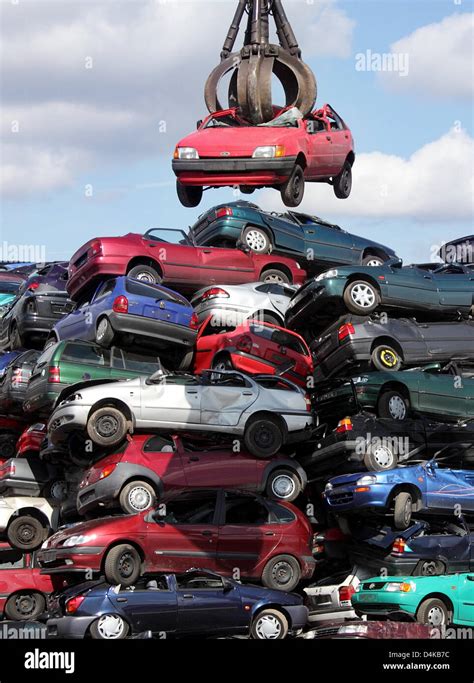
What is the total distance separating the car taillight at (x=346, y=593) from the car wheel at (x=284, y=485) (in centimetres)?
228

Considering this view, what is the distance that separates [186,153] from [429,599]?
10.5m

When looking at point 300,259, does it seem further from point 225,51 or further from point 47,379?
point 47,379

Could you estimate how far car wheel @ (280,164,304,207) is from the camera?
78.1 ft

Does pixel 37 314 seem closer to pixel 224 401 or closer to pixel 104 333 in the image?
pixel 104 333

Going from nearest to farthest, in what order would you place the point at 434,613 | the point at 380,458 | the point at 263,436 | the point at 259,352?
the point at 434,613, the point at 380,458, the point at 263,436, the point at 259,352

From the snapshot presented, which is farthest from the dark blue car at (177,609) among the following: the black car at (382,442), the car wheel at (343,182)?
the car wheel at (343,182)

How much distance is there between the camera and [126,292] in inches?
845

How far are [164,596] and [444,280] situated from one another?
32.7ft

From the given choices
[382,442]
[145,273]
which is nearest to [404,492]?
[382,442]

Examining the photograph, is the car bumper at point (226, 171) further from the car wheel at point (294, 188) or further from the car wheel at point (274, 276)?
the car wheel at point (274, 276)

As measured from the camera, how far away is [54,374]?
2064 centimetres

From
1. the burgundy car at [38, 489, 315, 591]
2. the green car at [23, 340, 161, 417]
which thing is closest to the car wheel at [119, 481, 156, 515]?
the burgundy car at [38, 489, 315, 591]
